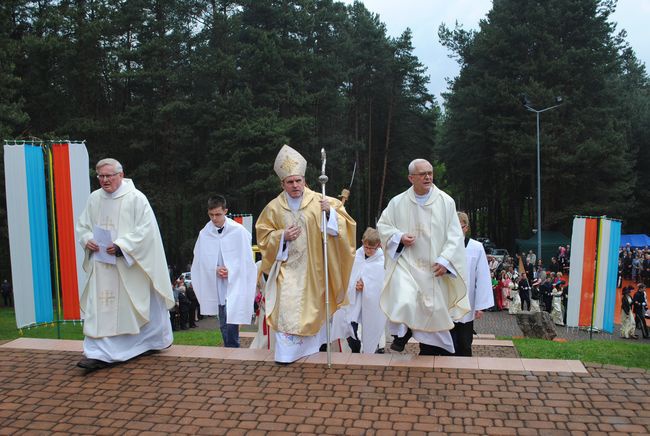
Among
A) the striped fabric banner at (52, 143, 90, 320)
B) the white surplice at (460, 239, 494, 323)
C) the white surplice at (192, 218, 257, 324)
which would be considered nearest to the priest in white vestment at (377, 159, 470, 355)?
the white surplice at (460, 239, 494, 323)

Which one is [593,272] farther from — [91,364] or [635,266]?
[635,266]

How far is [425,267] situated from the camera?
6262 millimetres

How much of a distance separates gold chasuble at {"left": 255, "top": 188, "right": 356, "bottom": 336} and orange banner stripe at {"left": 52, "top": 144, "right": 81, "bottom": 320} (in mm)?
4816

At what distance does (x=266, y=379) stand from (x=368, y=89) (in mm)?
41353

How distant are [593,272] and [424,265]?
1017 centimetres

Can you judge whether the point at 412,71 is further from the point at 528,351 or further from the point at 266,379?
the point at 266,379

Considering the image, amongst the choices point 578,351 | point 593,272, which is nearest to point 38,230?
point 578,351

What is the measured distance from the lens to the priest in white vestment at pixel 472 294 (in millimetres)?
6879

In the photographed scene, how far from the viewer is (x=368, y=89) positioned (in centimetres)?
4541

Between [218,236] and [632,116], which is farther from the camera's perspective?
[632,116]

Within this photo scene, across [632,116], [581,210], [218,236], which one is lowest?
[581,210]

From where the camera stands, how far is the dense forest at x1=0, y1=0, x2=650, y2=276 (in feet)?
96.7

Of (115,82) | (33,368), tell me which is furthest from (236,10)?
(33,368)

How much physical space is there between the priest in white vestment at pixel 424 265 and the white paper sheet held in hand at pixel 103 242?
9.13 feet
